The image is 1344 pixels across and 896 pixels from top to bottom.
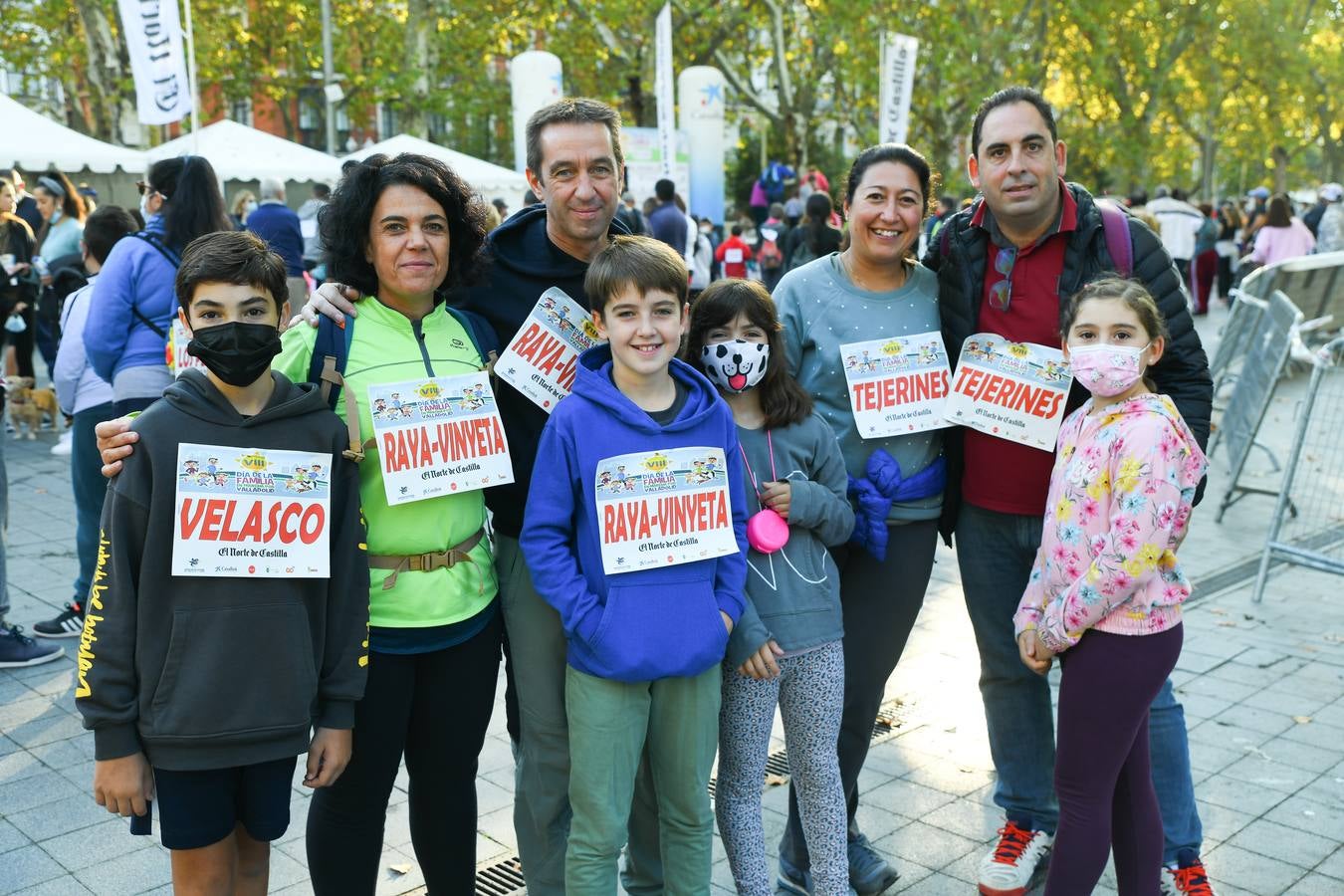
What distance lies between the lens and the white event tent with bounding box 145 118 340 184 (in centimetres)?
1758

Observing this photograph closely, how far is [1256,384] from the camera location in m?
8.58

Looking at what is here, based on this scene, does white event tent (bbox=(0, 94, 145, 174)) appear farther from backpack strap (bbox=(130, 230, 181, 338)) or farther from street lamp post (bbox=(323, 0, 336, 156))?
backpack strap (bbox=(130, 230, 181, 338))

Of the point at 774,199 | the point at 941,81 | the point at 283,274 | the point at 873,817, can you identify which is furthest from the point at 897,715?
the point at 941,81

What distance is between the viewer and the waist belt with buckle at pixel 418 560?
9.56 ft

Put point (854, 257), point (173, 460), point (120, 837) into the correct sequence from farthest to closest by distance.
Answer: point (120, 837) < point (854, 257) < point (173, 460)

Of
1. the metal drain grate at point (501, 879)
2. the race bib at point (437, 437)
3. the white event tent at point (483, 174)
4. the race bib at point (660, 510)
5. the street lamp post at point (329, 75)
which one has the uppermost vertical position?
the street lamp post at point (329, 75)

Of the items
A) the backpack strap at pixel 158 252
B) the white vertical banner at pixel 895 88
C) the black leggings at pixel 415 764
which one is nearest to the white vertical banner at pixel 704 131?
the white vertical banner at pixel 895 88

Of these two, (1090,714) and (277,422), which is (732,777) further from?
(277,422)

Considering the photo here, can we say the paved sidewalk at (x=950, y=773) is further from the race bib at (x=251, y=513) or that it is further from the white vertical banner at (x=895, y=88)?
the white vertical banner at (x=895, y=88)

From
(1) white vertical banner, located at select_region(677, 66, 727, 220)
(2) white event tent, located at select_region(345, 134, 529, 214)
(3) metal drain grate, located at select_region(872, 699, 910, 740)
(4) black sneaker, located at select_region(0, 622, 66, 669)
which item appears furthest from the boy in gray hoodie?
(1) white vertical banner, located at select_region(677, 66, 727, 220)

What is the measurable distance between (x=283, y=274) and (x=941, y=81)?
1100 inches

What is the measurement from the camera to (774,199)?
2105 centimetres

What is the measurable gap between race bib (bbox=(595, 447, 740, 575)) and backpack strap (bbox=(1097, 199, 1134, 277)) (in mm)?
1303

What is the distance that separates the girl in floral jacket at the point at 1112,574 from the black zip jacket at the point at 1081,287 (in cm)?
23
